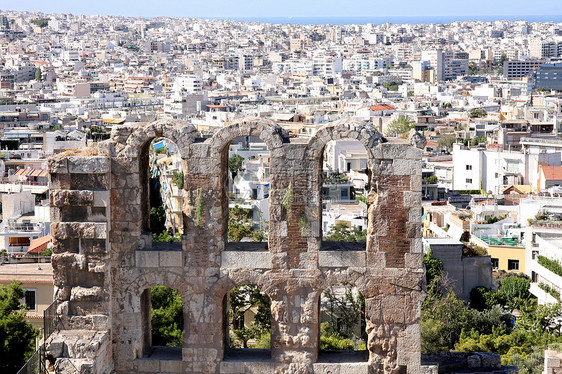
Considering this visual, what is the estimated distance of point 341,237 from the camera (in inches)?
1328

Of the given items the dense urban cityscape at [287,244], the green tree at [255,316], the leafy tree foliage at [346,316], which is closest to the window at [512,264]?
the dense urban cityscape at [287,244]

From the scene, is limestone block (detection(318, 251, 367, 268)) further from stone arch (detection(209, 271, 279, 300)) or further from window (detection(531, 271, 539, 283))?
window (detection(531, 271, 539, 283))

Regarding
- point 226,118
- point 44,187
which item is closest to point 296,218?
point 44,187

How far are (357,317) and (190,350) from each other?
1145 centimetres

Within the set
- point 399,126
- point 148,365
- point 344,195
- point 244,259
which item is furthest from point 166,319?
point 399,126

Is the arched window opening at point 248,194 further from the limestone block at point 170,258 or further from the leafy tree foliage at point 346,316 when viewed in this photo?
the limestone block at point 170,258

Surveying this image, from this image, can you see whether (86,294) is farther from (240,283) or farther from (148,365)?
(240,283)

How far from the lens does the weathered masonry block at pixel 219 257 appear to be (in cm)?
1348

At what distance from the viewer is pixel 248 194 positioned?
49.4 m

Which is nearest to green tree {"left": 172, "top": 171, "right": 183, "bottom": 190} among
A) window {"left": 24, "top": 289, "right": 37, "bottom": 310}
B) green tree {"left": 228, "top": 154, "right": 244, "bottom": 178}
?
window {"left": 24, "top": 289, "right": 37, "bottom": 310}

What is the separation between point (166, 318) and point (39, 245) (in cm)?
1786

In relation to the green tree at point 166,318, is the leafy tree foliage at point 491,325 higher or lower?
lower

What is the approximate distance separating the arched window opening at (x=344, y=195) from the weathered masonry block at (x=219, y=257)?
1453 centimetres

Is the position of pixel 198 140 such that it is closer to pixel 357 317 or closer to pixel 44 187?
pixel 357 317
